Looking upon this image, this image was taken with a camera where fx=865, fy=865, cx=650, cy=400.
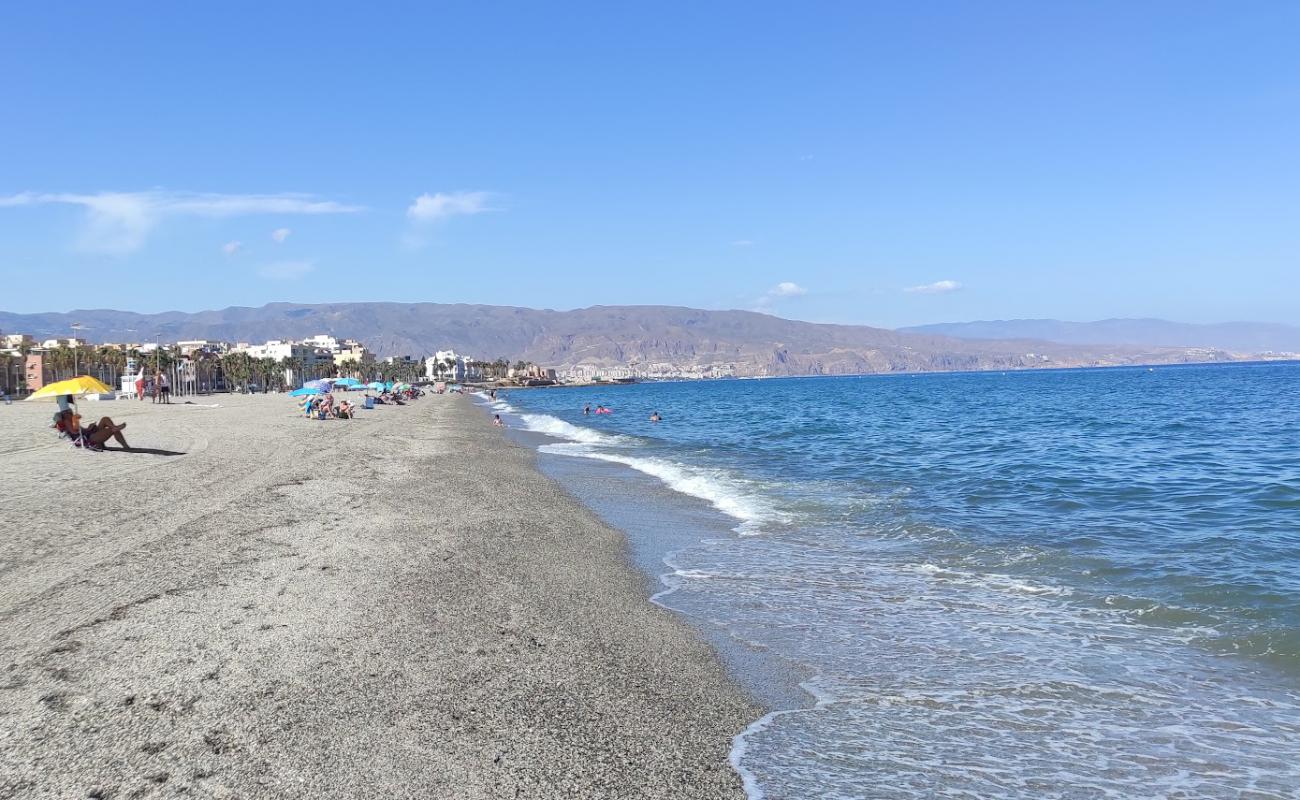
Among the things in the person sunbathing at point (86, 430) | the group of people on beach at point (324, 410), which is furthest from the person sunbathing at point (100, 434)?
the group of people on beach at point (324, 410)

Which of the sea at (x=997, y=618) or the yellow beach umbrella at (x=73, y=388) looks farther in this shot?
the yellow beach umbrella at (x=73, y=388)

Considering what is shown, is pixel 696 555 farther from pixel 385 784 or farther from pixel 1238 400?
pixel 1238 400

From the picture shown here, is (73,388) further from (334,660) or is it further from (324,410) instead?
(324,410)

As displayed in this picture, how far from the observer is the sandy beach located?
4898mm

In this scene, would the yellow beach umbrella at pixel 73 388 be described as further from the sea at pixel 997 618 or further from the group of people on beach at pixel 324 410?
the group of people on beach at pixel 324 410

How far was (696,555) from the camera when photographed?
12.5m

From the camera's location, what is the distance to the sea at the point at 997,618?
18.2ft

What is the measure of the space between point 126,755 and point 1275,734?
7.36m

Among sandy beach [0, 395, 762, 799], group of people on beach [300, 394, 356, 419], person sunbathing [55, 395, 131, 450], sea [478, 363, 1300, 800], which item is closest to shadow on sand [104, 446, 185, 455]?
person sunbathing [55, 395, 131, 450]

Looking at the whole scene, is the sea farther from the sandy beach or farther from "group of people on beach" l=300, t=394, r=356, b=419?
"group of people on beach" l=300, t=394, r=356, b=419

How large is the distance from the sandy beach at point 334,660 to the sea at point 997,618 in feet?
2.38

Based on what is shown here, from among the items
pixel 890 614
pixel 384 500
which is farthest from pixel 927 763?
pixel 384 500

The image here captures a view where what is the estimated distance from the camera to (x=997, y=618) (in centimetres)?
900

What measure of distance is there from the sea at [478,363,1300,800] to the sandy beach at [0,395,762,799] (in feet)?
2.38
